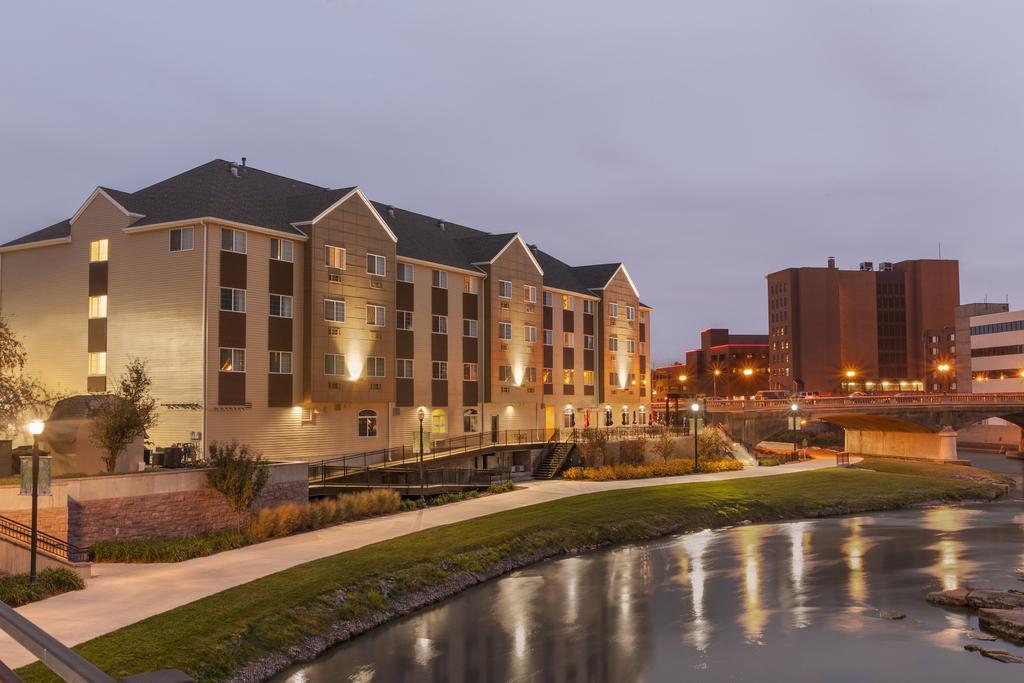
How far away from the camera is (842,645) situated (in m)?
21.9

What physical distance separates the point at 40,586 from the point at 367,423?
28911 mm

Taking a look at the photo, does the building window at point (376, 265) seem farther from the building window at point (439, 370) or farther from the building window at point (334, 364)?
the building window at point (439, 370)

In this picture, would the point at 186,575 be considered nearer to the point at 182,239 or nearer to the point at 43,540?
the point at 43,540

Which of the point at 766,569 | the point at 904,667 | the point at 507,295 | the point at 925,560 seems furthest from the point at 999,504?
the point at 904,667

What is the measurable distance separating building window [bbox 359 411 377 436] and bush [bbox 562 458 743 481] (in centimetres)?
1189

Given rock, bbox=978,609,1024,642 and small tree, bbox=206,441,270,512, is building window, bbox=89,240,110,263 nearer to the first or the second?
small tree, bbox=206,441,270,512

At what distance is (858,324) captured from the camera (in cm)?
18562

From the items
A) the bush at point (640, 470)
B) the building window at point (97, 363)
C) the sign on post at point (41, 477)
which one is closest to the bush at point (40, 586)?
the sign on post at point (41, 477)

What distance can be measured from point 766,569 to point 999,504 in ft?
100

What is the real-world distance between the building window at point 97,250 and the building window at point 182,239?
5.12m

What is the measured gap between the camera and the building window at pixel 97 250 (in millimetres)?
45756

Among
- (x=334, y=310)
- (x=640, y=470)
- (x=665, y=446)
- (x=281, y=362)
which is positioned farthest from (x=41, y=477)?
(x=665, y=446)

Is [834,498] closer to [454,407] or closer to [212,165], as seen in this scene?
[454,407]

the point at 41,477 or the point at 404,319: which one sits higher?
the point at 404,319
